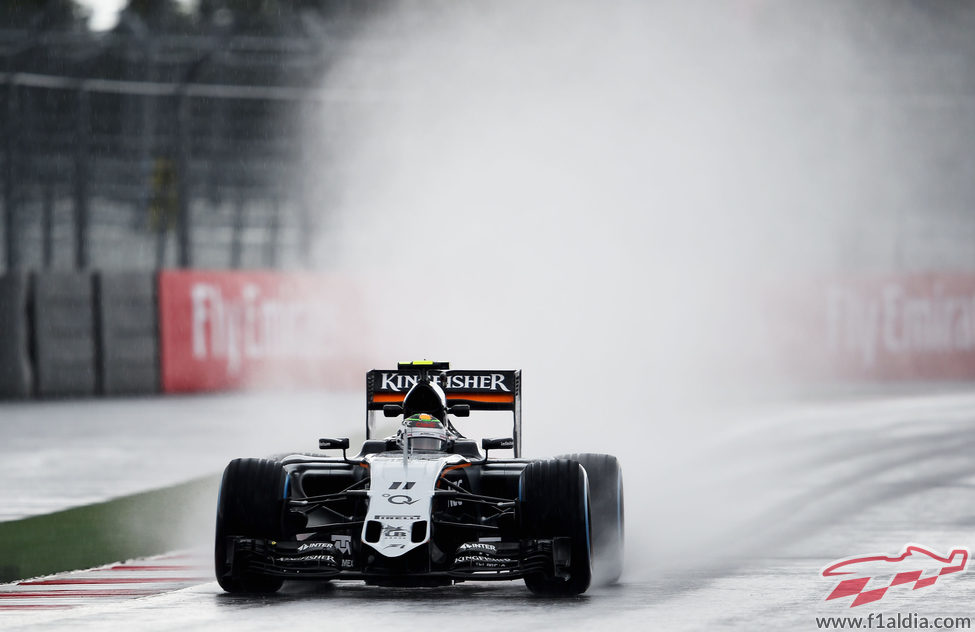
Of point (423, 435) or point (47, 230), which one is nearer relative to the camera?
point (423, 435)

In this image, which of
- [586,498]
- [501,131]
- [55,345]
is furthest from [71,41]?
[586,498]

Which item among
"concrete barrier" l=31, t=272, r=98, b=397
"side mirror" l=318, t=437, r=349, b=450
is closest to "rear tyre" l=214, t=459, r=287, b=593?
"side mirror" l=318, t=437, r=349, b=450

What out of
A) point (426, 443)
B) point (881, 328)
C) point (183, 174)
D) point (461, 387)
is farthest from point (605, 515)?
point (881, 328)

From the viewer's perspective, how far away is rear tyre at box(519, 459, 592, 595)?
25.5ft

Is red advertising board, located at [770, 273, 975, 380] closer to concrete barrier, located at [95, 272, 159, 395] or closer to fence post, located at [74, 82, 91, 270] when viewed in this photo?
concrete barrier, located at [95, 272, 159, 395]

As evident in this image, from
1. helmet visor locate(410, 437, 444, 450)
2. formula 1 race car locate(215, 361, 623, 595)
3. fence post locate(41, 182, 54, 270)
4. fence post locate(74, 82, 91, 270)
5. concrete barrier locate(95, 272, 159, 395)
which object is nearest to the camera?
formula 1 race car locate(215, 361, 623, 595)

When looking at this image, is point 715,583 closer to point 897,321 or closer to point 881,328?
point 881,328

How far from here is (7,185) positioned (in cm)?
2388

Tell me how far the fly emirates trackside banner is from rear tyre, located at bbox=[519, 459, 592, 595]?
16163mm

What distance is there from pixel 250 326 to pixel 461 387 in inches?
591

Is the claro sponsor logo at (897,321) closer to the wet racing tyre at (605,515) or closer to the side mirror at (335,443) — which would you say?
the wet racing tyre at (605,515)

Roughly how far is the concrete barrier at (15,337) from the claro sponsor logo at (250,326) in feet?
8.61

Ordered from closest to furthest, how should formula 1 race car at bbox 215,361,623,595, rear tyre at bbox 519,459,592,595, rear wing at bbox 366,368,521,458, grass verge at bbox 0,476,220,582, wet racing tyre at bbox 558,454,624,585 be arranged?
formula 1 race car at bbox 215,361,623,595 → rear tyre at bbox 519,459,592,595 → wet racing tyre at bbox 558,454,624,585 → rear wing at bbox 366,368,521,458 → grass verge at bbox 0,476,220,582

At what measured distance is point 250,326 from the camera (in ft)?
79.5
